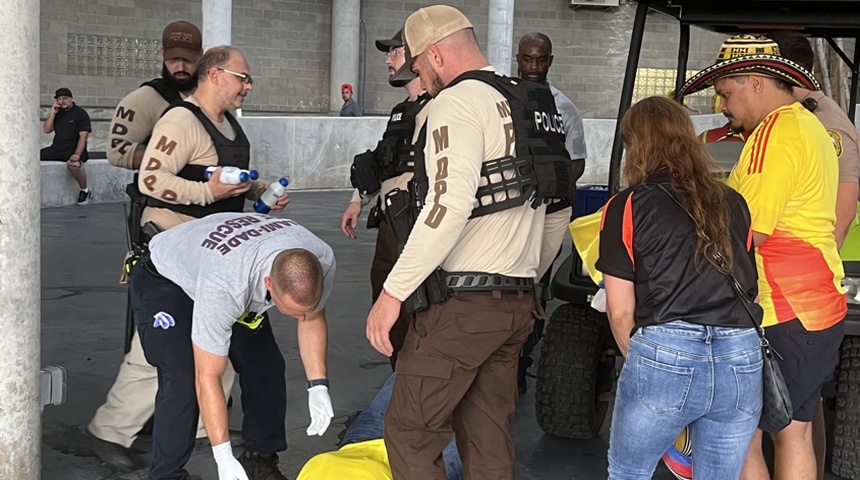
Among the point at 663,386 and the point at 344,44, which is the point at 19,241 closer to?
the point at 663,386

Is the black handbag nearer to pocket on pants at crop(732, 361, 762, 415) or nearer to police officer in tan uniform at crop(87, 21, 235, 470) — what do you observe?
pocket on pants at crop(732, 361, 762, 415)

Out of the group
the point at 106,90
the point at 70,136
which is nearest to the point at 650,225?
the point at 70,136

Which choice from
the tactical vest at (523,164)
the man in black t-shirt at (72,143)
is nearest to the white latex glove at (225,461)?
the tactical vest at (523,164)

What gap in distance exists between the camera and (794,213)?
9.90 feet

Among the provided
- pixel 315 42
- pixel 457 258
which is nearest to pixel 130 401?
A: pixel 457 258

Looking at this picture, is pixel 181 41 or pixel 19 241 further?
pixel 181 41

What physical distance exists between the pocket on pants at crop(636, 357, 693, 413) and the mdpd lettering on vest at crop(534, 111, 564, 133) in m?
0.79

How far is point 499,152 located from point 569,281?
156cm

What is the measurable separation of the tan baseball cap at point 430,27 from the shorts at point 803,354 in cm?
131

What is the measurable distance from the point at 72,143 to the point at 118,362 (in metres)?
7.58

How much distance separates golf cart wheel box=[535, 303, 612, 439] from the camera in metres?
4.32

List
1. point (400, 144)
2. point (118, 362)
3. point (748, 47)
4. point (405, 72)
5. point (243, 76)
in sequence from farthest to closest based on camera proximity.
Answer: point (118, 362) → point (400, 144) → point (243, 76) → point (748, 47) → point (405, 72)

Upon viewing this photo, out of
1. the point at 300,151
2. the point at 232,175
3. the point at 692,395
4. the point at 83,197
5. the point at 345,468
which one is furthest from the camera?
the point at 300,151

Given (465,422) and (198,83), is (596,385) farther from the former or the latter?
(198,83)
